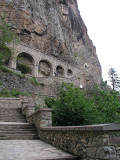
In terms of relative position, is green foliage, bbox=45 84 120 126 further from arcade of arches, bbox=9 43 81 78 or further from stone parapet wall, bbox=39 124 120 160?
arcade of arches, bbox=9 43 81 78

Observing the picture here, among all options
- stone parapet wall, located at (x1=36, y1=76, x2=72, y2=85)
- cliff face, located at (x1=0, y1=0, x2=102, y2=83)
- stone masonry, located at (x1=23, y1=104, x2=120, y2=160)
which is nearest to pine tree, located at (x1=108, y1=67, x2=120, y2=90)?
cliff face, located at (x1=0, y1=0, x2=102, y2=83)

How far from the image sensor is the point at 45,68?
103 ft

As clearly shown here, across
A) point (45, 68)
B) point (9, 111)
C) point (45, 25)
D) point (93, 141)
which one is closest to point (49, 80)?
point (45, 68)

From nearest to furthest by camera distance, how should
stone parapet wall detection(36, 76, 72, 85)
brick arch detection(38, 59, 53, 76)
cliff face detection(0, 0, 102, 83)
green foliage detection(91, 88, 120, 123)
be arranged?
green foliage detection(91, 88, 120, 123), stone parapet wall detection(36, 76, 72, 85), cliff face detection(0, 0, 102, 83), brick arch detection(38, 59, 53, 76)

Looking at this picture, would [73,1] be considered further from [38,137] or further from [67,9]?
[38,137]

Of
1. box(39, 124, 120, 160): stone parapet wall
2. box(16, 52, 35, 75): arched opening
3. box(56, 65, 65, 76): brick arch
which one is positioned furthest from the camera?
box(56, 65, 65, 76): brick arch

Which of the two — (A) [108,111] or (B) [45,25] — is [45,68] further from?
(A) [108,111]

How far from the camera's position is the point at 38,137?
7.35 metres

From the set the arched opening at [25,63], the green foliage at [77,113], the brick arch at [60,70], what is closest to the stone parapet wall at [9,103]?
the green foliage at [77,113]

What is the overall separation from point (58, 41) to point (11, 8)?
10661mm

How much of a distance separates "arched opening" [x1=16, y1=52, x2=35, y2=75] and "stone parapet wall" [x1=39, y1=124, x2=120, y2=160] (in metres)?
23.6

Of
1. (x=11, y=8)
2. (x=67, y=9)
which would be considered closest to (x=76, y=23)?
(x=67, y=9)

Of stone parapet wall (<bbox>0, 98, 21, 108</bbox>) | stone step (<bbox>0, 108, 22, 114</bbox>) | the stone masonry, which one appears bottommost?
the stone masonry

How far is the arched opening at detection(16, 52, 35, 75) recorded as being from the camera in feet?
90.6
